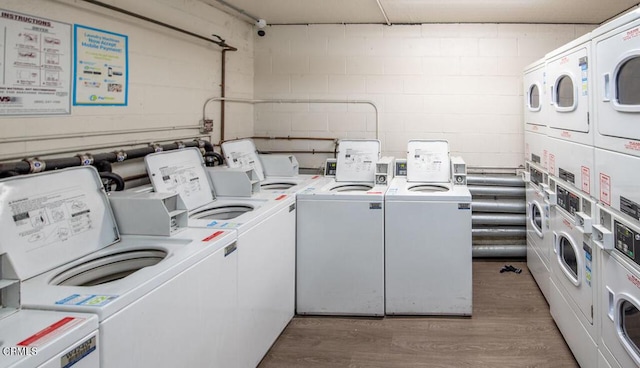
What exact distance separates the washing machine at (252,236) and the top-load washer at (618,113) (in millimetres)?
1724

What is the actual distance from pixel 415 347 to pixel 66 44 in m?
2.62

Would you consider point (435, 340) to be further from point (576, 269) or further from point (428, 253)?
point (576, 269)

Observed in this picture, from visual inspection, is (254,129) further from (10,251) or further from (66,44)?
(10,251)

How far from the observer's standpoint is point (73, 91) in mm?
2412

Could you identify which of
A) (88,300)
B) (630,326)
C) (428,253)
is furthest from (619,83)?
(88,300)

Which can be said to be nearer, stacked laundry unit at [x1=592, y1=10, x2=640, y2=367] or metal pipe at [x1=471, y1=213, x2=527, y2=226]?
stacked laundry unit at [x1=592, y1=10, x2=640, y2=367]

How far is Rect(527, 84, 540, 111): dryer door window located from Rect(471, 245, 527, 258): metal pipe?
1378 millimetres

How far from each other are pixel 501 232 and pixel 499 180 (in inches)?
20.2

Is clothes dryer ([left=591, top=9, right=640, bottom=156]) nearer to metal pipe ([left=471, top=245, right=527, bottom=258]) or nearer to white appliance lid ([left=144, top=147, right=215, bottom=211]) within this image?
white appliance lid ([left=144, top=147, right=215, bottom=211])

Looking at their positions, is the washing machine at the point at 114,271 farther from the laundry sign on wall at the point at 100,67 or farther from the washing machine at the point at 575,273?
the washing machine at the point at 575,273

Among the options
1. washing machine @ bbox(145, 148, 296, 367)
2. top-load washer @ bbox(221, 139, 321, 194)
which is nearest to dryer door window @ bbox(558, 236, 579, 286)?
washing machine @ bbox(145, 148, 296, 367)

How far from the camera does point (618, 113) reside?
1.97 m

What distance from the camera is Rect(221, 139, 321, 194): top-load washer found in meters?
3.81

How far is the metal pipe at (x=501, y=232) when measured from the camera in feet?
A: 14.8
